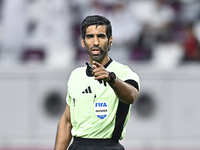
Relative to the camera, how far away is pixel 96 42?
4.12 meters

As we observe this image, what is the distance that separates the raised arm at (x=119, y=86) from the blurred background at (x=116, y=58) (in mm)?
6912

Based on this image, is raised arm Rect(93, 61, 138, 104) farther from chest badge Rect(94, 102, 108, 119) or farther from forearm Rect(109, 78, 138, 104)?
chest badge Rect(94, 102, 108, 119)

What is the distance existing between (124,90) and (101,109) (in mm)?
464

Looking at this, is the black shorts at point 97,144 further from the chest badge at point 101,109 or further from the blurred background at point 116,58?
the blurred background at point 116,58

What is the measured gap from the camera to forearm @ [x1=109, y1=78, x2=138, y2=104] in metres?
3.75

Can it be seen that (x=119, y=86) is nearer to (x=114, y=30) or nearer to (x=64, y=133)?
(x=64, y=133)


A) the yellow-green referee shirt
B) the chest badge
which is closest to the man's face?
the yellow-green referee shirt

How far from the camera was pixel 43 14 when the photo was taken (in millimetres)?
11328

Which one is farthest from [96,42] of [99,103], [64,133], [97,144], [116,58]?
[116,58]

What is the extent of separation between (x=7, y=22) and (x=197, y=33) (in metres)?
4.13

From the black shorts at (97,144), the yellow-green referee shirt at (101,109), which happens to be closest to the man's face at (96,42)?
the yellow-green referee shirt at (101,109)

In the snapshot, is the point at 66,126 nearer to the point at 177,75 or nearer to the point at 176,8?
the point at 177,75

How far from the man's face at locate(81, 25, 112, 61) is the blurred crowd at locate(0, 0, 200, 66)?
6.59 meters

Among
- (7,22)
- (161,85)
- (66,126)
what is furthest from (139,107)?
(66,126)
